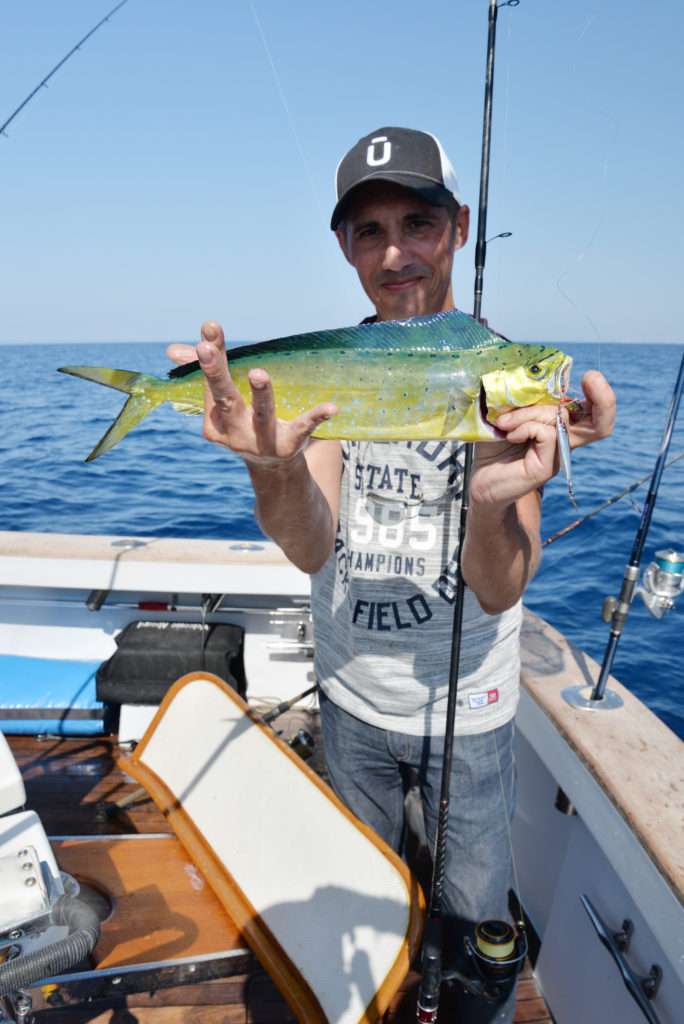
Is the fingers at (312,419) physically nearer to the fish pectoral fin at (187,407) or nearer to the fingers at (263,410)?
the fingers at (263,410)

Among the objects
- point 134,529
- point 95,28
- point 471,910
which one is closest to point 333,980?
point 471,910

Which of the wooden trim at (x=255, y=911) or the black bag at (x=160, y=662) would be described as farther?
the black bag at (x=160, y=662)

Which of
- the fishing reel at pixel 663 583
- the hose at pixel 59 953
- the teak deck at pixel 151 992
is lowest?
the teak deck at pixel 151 992

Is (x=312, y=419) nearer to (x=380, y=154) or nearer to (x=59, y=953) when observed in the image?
(x=380, y=154)

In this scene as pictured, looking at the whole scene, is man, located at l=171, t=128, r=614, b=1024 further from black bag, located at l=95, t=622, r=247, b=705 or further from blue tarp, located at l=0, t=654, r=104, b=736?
blue tarp, located at l=0, t=654, r=104, b=736

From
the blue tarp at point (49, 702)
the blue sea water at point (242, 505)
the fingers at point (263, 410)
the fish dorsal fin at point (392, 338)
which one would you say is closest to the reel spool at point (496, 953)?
the fingers at point (263, 410)

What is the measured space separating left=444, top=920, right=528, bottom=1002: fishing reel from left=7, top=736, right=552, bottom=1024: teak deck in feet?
1.62

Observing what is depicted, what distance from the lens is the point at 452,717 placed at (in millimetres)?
2209

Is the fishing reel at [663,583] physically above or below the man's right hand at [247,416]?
below

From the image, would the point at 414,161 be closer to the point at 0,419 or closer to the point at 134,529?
the point at 134,529

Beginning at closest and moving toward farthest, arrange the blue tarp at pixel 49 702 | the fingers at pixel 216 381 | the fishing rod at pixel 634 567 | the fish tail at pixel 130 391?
1. the fingers at pixel 216 381
2. the fish tail at pixel 130 391
3. the fishing rod at pixel 634 567
4. the blue tarp at pixel 49 702

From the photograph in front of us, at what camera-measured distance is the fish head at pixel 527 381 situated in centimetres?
159

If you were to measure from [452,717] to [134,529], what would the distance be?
28.6ft

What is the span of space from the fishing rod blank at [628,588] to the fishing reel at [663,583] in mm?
95
